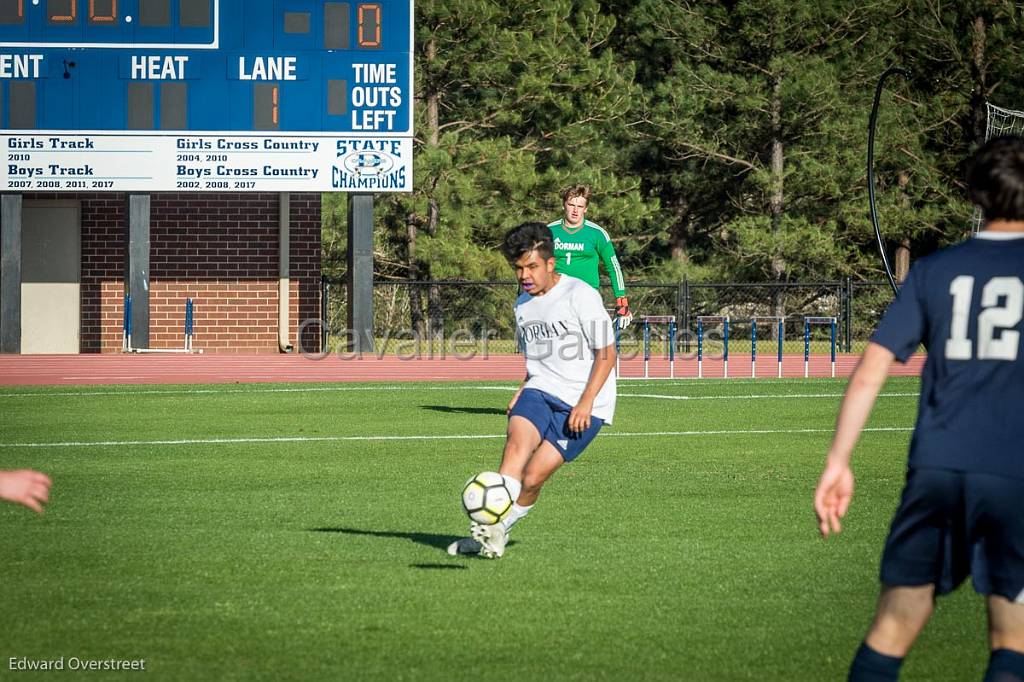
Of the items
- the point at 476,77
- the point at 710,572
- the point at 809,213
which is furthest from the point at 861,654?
the point at 809,213

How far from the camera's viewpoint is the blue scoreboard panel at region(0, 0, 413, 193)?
2836 cm

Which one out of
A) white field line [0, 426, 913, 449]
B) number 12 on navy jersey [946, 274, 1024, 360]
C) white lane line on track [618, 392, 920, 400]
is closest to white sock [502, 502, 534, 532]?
number 12 on navy jersey [946, 274, 1024, 360]

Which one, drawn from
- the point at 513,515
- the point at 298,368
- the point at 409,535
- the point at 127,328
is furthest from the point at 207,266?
the point at 513,515

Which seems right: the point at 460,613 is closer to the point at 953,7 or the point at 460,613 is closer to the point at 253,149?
the point at 253,149

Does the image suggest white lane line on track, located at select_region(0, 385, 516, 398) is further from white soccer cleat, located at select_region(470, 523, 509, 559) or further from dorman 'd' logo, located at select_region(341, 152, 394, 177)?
white soccer cleat, located at select_region(470, 523, 509, 559)

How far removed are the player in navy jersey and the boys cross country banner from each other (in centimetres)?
2509

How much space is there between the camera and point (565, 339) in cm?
792

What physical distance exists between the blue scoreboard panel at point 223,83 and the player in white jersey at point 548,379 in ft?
68.8

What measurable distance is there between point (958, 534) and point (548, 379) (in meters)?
4.00

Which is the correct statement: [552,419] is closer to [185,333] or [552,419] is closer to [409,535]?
[409,535]

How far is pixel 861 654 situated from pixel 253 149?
25.8m

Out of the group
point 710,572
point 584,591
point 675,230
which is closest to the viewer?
point 584,591

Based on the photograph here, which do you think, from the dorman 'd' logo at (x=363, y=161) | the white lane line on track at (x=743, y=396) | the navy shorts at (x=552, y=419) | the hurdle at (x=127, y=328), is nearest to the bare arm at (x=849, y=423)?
the navy shorts at (x=552, y=419)

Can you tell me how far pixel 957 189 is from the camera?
42.7 m
